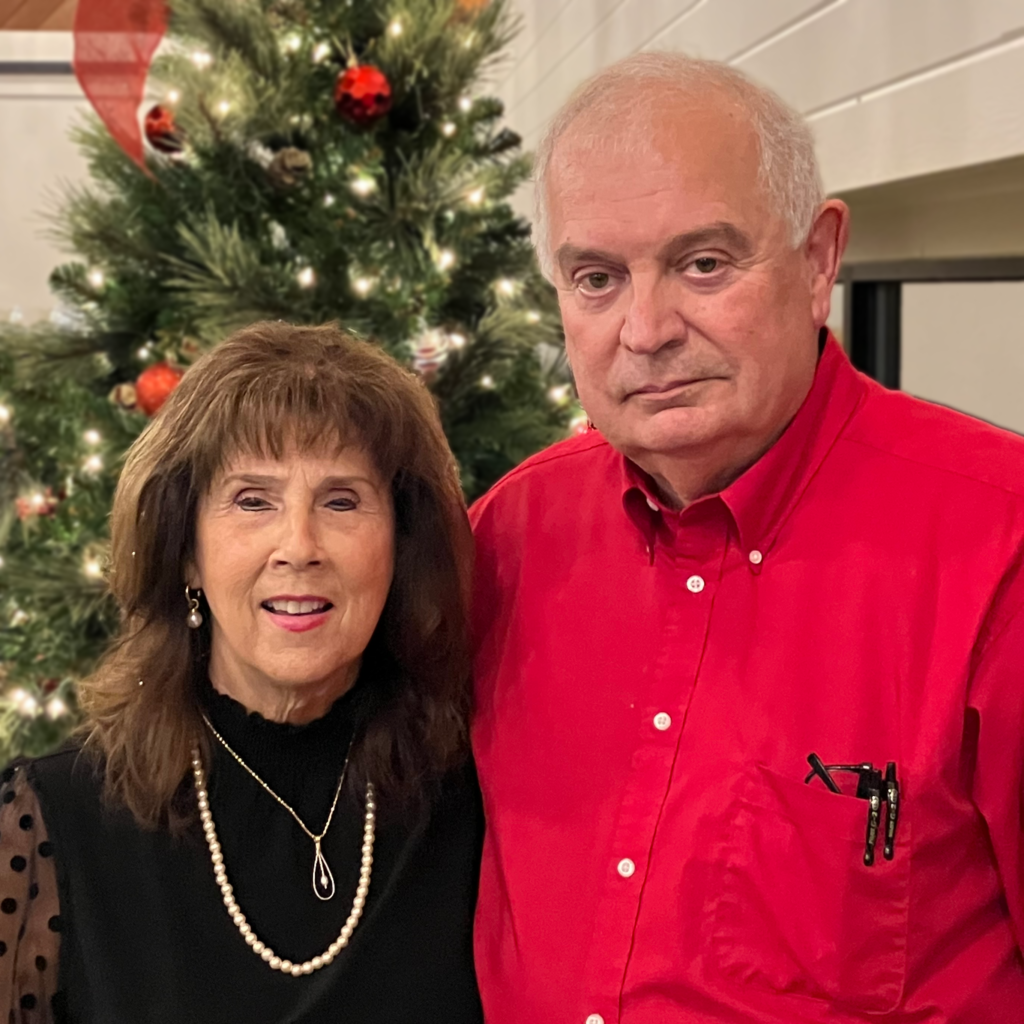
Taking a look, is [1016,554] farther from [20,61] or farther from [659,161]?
[20,61]

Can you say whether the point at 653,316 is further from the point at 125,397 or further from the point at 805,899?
the point at 125,397

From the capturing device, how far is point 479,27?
2.73 m

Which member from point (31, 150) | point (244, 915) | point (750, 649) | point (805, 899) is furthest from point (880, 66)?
point (31, 150)

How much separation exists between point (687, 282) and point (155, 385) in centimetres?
160

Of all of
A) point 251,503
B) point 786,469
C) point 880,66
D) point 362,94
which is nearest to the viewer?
point 786,469

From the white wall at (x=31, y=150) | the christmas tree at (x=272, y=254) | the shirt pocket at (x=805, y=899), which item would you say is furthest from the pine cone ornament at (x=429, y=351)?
the white wall at (x=31, y=150)

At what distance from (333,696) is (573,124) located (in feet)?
2.54

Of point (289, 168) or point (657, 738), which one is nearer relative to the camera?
point (657, 738)

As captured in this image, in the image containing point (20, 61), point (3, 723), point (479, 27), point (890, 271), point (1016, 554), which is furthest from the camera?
point (20, 61)

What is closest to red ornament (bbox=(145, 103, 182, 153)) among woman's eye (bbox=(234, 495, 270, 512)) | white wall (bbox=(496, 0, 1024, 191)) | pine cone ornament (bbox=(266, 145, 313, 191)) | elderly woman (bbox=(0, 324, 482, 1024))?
pine cone ornament (bbox=(266, 145, 313, 191))

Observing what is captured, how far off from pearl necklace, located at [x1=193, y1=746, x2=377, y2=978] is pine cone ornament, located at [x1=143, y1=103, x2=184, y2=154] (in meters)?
1.68

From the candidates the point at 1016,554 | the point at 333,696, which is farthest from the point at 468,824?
the point at 1016,554

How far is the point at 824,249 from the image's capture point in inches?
55.9

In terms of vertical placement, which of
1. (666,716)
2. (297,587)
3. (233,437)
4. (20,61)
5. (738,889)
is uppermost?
(20,61)
